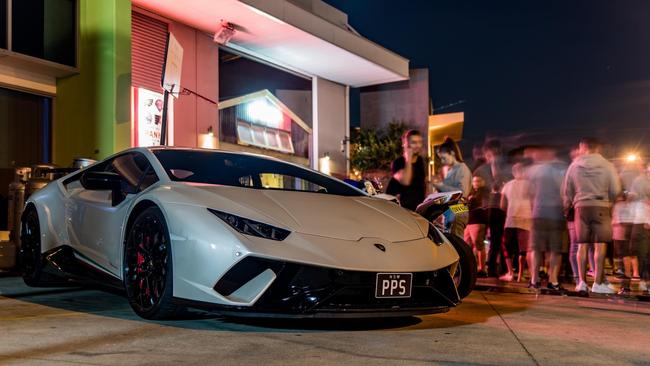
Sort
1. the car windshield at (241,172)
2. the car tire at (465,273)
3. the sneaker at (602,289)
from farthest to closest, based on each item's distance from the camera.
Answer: the sneaker at (602,289), the car tire at (465,273), the car windshield at (241,172)

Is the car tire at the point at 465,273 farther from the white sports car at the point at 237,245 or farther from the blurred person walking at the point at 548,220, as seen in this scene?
the blurred person walking at the point at 548,220

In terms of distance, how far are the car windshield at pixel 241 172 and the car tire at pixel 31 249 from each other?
5.16 feet

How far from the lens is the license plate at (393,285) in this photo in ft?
12.6

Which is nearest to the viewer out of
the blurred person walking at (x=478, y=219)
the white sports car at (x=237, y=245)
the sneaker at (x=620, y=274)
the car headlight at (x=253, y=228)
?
the white sports car at (x=237, y=245)

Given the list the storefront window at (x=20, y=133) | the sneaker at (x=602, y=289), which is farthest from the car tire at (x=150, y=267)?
the storefront window at (x=20, y=133)

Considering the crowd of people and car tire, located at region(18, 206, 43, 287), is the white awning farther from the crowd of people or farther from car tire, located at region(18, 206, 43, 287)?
car tire, located at region(18, 206, 43, 287)

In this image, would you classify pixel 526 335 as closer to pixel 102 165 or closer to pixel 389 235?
pixel 389 235

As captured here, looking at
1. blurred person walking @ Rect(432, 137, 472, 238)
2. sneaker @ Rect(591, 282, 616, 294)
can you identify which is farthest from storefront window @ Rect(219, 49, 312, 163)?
sneaker @ Rect(591, 282, 616, 294)

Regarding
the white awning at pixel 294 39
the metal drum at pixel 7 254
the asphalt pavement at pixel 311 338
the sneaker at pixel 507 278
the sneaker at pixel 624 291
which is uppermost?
the white awning at pixel 294 39

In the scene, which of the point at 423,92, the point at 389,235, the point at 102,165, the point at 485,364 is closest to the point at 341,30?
the point at 423,92

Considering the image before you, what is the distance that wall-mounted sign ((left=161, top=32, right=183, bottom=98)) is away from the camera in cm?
922

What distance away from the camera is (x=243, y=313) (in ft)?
12.1

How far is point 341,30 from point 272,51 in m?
1.75

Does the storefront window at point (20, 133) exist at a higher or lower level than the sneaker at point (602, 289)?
higher
